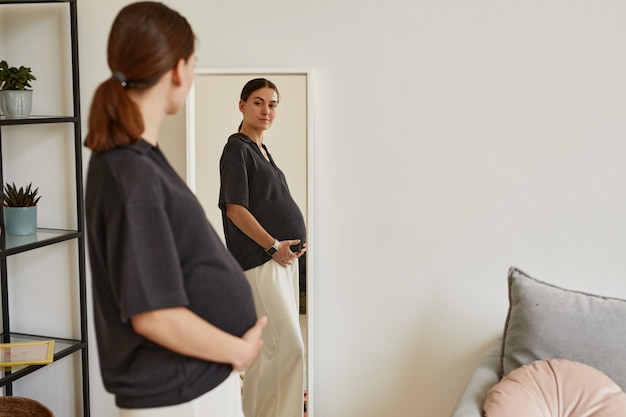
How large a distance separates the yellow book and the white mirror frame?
76 centimetres

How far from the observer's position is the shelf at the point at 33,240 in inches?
98.2

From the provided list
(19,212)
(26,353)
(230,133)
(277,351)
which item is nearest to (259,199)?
(230,133)

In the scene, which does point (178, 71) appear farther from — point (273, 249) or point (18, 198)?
point (18, 198)

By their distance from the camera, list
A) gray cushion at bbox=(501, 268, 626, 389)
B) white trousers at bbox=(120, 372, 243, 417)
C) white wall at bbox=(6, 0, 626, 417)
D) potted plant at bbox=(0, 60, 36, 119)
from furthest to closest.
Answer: potted plant at bbox=(0, 60, 36, 119), white wall at bbox=(6, 0, 626, 417), gray cushion at bbox=(501, 268, 626, 389), white trousers at bbox=(120, 372, 243, 417)

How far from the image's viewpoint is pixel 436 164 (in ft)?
8.06

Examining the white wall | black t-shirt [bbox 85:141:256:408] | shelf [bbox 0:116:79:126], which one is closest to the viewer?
black t-shirt [bbox 85:141:256:408]

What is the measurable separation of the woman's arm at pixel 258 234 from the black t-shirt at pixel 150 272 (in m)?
1.02

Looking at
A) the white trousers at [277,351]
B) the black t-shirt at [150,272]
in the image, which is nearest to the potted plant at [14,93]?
the white trousers at [277,351]

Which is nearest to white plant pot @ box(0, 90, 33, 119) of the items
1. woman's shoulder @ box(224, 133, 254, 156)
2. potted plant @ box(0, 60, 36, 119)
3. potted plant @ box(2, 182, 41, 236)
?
potted plant @ box(0, 60, 36, 119)

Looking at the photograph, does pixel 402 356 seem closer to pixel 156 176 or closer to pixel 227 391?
pixel 227 391

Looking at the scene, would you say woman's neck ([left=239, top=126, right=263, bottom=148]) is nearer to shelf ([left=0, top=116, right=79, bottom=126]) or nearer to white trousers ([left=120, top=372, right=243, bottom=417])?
shelf ([left=0, top=116, right=79, bottom=126])

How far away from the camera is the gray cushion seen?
205 cm

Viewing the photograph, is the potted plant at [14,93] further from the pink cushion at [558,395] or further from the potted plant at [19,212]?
the pink cushion at [558,395]

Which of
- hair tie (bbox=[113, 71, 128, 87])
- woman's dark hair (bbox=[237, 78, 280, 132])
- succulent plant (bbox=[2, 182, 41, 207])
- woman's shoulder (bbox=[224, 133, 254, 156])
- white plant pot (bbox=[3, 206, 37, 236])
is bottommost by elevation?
white plant pot (bbox=[3, 206, 37, 236])
